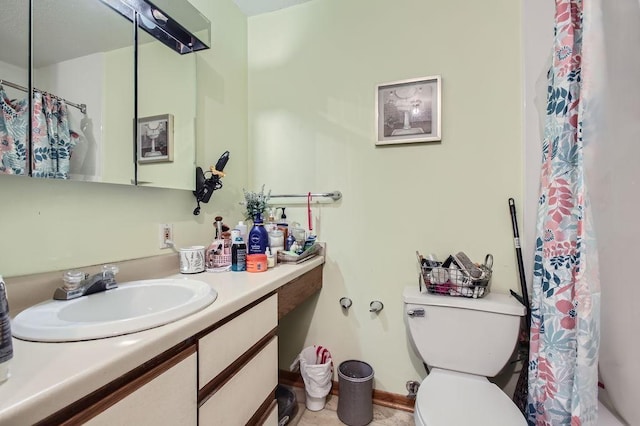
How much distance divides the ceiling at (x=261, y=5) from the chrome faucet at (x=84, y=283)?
168 centimetres

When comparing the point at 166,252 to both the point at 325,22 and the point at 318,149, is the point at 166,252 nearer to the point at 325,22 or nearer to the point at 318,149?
the point at 318,149

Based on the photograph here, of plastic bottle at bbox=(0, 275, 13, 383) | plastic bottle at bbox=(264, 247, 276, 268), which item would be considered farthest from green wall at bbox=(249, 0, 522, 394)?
plastic bottle at bbox=(0, 275, 13, 383)

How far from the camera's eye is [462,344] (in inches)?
48.6

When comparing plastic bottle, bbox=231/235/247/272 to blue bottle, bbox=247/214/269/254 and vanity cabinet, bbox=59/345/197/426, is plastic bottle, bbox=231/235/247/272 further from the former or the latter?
vanity cabinet, bbox=59/345/197/426

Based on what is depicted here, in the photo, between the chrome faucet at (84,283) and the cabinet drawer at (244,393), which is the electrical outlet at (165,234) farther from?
the cabinet drawer at (244,393)

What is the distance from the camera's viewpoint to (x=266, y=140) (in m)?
1.81

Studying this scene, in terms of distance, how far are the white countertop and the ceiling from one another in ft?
5.90

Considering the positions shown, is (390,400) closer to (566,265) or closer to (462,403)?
(462,403)

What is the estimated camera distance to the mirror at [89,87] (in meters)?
0.83

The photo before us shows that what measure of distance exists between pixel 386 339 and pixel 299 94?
1534 mm

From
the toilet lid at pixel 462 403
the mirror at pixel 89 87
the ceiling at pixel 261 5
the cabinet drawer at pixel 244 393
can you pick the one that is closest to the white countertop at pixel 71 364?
the cabinet drawer at pixel 244 393

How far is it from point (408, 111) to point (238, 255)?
115 centimetres

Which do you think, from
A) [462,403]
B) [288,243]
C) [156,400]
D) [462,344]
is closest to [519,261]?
[462,344]

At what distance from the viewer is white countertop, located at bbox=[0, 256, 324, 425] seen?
414 mm
